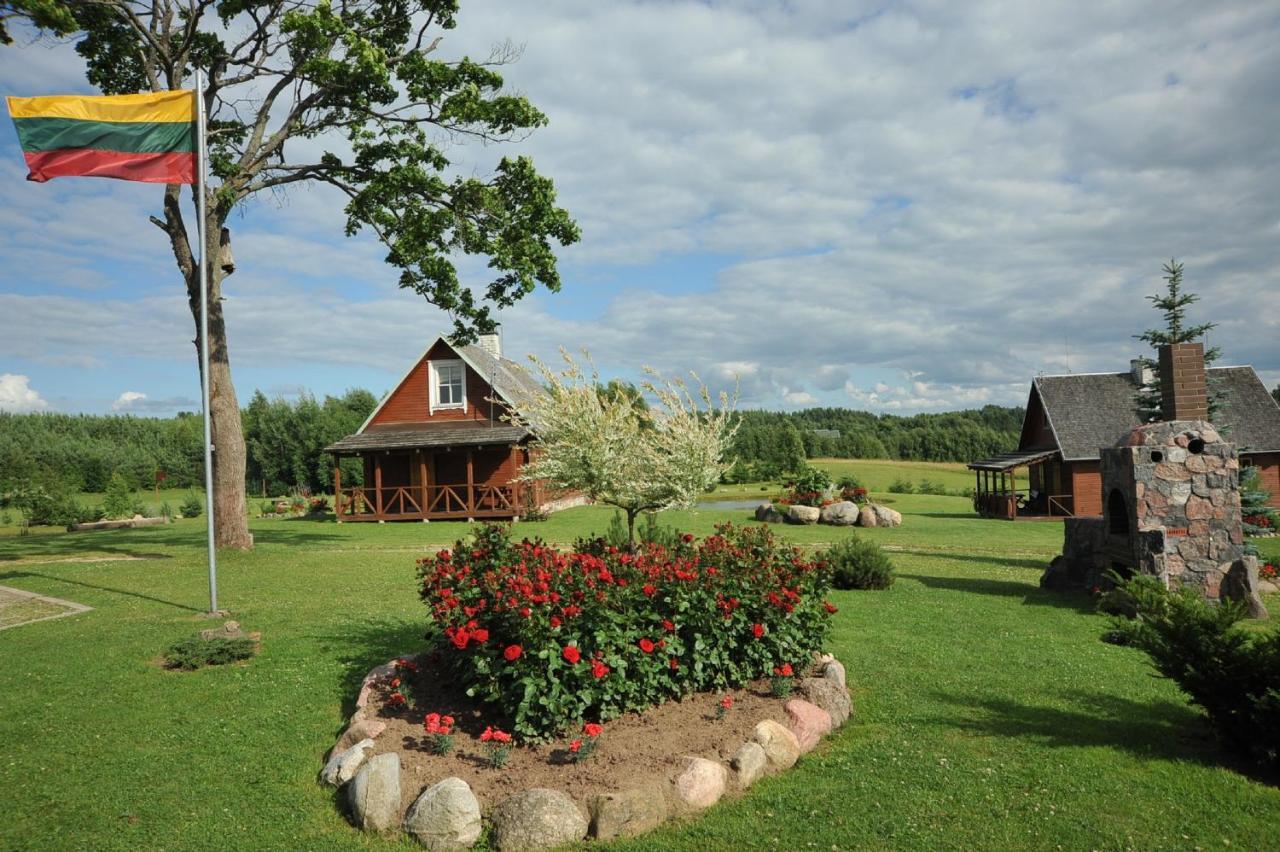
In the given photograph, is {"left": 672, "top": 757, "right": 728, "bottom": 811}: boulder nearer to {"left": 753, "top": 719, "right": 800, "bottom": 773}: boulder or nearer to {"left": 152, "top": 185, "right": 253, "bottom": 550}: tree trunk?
{"left": 753, "top": 719, "right": 800, "bottom": 773}: boulder

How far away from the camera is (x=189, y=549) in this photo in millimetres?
19094

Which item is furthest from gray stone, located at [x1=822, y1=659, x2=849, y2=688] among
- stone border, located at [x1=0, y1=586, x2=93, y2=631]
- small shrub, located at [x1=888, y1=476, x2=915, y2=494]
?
small shrub, located at [x1=888, y1=476, x2=915, y2=494]

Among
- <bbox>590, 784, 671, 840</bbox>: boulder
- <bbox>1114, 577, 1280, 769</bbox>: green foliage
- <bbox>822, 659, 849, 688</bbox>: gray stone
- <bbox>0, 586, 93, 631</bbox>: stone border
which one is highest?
<bbox>1114, 577, 1280, 769</bbox>: green foliage

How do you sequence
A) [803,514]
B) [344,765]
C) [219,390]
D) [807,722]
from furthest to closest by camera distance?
[803,514], [219,390], [807,722], [344,765]

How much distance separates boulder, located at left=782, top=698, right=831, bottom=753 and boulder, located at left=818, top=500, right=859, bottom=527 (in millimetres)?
19329

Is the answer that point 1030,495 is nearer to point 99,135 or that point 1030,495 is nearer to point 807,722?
point 807,722

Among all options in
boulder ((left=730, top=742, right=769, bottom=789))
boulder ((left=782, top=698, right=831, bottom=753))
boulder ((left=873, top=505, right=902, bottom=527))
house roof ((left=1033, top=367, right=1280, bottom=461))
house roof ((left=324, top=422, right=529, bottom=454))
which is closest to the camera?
boulder ((left=730, top=742, right=769, bottom=789))

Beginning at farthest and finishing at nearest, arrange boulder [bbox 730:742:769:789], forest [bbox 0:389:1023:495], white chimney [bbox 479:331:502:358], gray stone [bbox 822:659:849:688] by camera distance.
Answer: forest [bbox 0:389:1023:495]
white chimney [bbox 479:331:502:358]
gray stone [bbox 822:659:849:688]
boulder [bbox 730:742:769:789]

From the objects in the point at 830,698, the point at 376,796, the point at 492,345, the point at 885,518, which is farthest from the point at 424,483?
the point at 376,796

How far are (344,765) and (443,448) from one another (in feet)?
78.7

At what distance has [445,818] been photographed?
507cm

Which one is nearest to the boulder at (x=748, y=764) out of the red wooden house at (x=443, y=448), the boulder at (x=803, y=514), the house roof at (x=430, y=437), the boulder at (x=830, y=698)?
the boulder at (x=830, y=698)

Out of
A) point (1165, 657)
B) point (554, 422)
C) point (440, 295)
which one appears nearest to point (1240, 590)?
point (1165, 657)

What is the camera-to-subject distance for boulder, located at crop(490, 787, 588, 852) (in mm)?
4934
